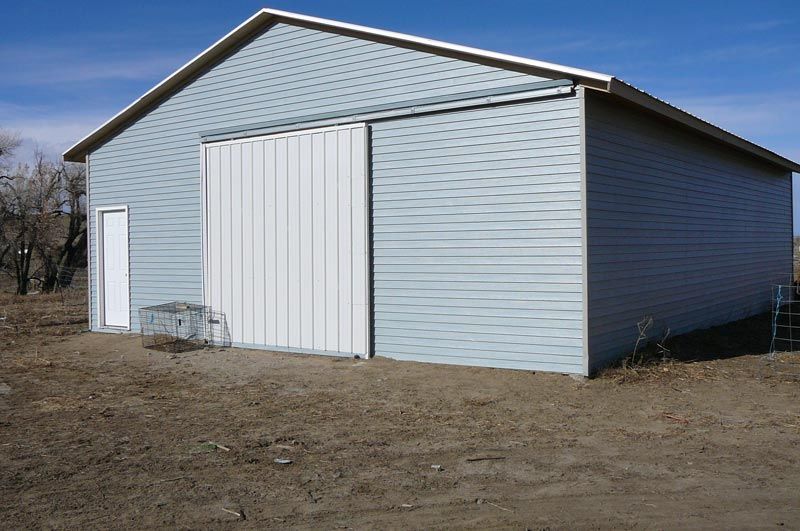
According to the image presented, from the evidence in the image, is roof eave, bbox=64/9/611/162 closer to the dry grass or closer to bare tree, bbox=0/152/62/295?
the dry grass

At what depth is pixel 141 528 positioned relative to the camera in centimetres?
447

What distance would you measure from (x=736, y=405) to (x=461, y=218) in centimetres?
385

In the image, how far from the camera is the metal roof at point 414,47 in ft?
28.1

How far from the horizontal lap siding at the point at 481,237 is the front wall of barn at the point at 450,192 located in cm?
1

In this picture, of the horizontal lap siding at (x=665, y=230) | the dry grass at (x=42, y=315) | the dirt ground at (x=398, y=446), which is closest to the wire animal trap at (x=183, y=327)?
the dirt ground at (x=398, y=446)

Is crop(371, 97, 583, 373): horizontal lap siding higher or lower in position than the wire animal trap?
higher

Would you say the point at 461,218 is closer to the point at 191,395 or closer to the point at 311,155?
the point at 311,155

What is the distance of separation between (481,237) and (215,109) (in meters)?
5.48

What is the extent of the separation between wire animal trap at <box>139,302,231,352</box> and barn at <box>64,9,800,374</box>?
215 mm

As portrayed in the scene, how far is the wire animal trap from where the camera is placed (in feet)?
39.6

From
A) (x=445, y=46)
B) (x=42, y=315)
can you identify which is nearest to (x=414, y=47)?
(x=445, y=46)

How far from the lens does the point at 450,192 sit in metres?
9.59

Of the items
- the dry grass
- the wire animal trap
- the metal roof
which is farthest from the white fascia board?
the dry grass

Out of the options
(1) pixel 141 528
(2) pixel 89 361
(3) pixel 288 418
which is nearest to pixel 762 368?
(3) pixel 288 418
